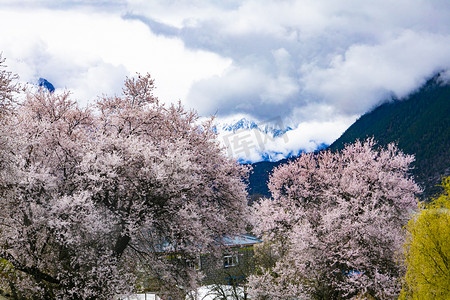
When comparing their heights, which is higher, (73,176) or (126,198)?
(73,176)

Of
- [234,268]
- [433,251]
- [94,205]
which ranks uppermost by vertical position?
[94,205]

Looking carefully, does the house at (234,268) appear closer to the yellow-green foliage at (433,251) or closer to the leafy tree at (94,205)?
the leafy tree at (94,205)

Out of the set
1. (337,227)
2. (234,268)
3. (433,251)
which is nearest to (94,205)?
(433,251)

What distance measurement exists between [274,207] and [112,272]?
69.2ft

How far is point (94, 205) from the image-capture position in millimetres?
16484

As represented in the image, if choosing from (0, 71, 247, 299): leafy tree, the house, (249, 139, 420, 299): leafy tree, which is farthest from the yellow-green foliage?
the house

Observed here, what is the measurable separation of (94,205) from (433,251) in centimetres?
1374

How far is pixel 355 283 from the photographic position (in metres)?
20.2

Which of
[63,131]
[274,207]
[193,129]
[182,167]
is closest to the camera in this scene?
[182,167]

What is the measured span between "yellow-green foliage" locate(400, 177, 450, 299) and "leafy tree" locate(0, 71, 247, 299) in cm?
1003

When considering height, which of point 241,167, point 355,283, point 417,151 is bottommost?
point 355,283

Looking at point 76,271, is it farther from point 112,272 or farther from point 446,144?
point 446,144

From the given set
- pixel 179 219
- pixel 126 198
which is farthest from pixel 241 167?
pixel 126 198

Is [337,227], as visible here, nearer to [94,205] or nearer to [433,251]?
[433,251]
